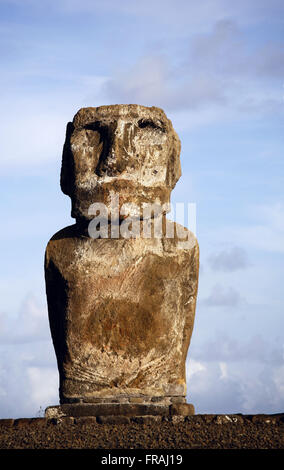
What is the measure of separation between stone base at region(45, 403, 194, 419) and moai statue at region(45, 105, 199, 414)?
0.37 ft

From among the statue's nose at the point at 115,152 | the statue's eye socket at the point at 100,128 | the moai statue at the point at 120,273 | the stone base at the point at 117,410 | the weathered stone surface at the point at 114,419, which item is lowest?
the weathered stone surface at the point at 114,419

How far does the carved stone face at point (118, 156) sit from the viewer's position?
11008 millimetres

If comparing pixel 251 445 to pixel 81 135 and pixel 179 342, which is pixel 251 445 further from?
pixel 81 135

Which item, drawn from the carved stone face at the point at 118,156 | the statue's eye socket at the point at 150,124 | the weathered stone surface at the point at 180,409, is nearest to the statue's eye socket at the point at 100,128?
the carved stone face at the point at 118,156

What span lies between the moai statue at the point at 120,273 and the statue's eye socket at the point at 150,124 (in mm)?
13

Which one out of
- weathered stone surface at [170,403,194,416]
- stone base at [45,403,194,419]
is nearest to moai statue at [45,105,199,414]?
stone base at [45,403,194,419]

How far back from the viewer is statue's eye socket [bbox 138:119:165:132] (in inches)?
443

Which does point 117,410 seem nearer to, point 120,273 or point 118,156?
point 120,273

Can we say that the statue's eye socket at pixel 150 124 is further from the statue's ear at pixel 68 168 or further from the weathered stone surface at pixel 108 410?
the weathered stone surface at pixel 108 410

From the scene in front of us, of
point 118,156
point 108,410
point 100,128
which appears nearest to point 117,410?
point 108,410

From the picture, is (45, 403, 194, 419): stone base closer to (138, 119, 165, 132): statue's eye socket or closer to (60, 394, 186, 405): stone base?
(60, 394, 186, 405): stone base

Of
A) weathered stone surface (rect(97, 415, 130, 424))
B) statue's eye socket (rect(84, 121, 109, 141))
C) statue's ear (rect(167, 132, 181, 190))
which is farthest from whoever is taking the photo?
statue's ear (rect(167, 132, 181, 190))

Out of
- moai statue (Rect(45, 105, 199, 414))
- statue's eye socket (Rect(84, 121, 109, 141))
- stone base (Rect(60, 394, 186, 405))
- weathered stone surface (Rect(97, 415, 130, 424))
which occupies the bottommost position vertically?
weathered stone surface (Rect(97, 415, 130, 424))

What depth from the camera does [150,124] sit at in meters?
11.3
